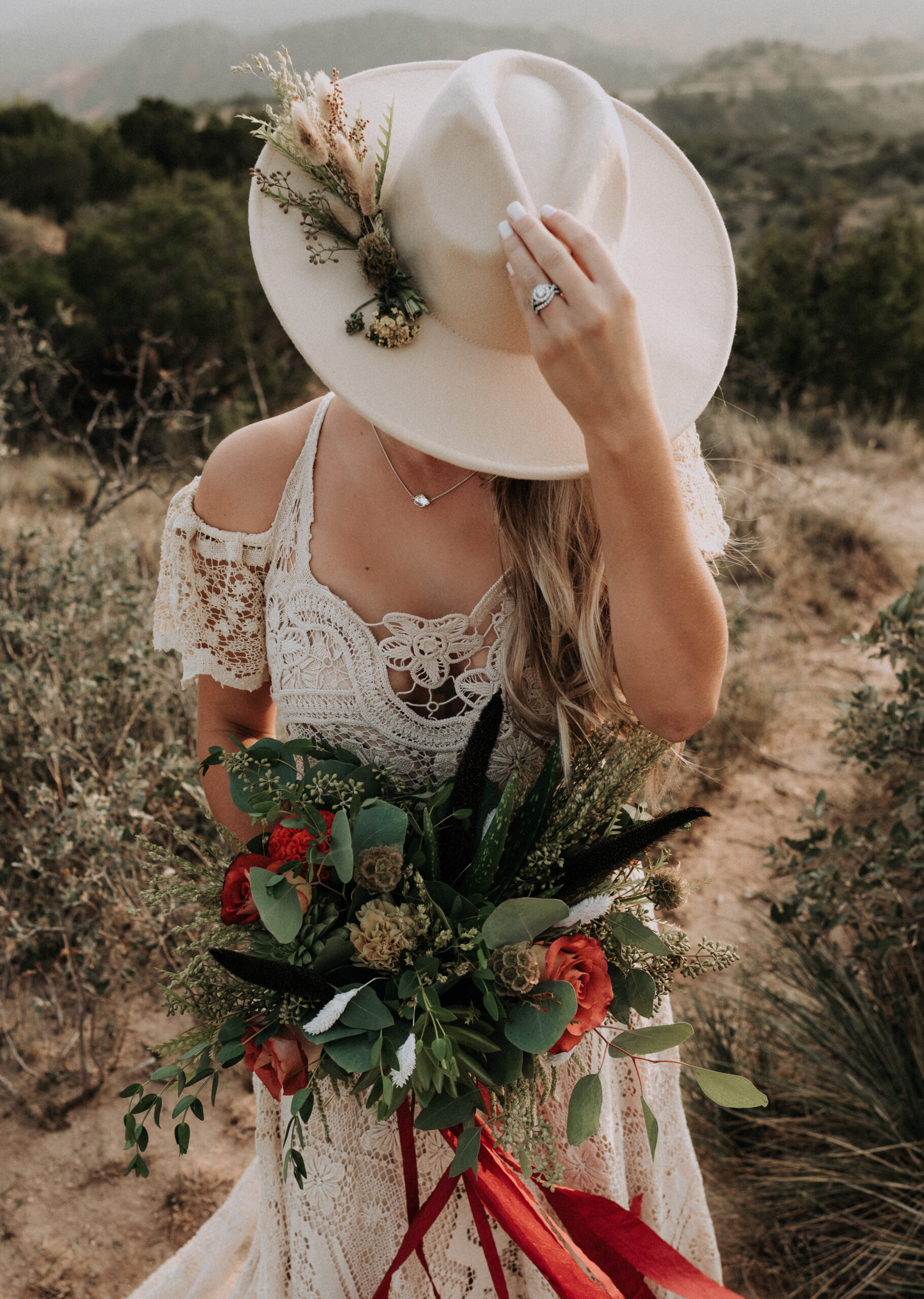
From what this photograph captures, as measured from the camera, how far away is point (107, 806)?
2.51 m

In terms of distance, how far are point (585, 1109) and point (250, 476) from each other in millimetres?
1002

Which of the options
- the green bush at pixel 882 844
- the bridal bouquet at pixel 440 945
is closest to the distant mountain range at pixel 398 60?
the green bush at pixel 882 844

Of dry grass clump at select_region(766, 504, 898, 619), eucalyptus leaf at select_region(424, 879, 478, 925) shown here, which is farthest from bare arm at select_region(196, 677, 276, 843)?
dry grass clump at select_region(766, 504, 898, 619)

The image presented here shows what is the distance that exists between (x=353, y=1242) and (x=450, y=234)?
1.53 metres

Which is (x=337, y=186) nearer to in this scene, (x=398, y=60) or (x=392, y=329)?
(x=392, y=329)

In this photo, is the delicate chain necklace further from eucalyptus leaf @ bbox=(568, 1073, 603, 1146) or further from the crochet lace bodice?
eucalyptus leaf @ bbox=(568, 1073, 603, 1146)

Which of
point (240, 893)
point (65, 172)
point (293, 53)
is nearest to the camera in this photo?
point (240, 893)

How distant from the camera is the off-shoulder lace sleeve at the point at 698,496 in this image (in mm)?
1266

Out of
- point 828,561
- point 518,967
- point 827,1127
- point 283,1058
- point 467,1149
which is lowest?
point 828,561

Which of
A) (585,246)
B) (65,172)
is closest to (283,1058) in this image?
(585,246)

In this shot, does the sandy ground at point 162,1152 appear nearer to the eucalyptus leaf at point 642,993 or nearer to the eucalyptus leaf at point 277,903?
the eucalyptus leaf at point 642,993

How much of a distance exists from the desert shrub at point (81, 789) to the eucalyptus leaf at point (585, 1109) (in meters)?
1.67

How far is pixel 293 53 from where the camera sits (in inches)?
1548

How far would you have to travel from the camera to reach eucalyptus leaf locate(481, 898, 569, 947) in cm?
92
